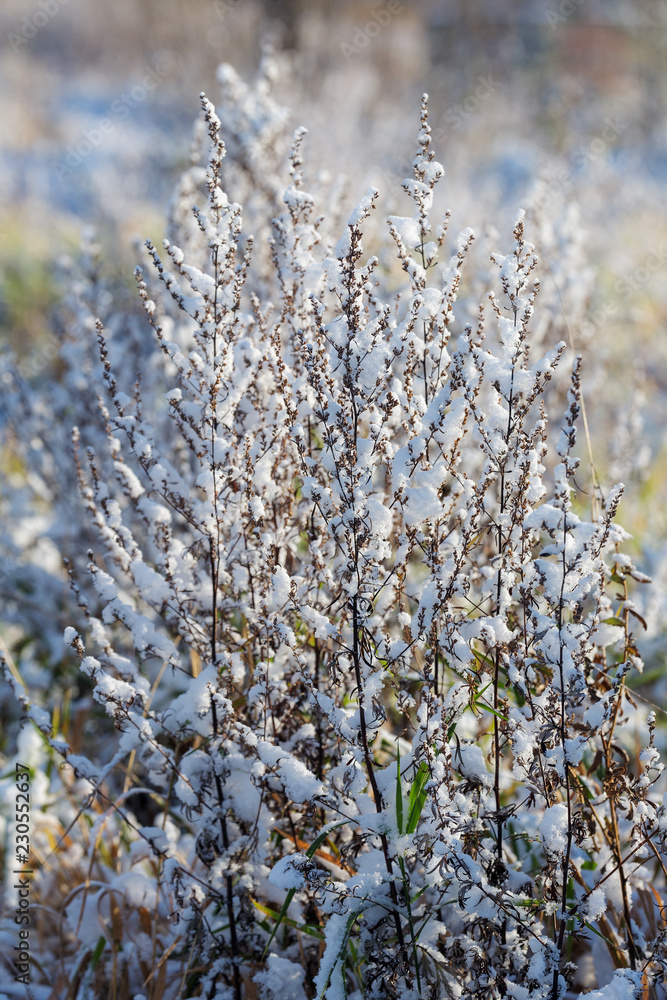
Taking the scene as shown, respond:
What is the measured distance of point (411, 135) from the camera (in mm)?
10758

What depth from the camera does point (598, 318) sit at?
439 centimetres

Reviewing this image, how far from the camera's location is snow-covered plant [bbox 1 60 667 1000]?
4.45ft

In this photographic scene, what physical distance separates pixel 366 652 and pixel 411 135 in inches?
430

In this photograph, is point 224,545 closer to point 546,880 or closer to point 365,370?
point 365,370

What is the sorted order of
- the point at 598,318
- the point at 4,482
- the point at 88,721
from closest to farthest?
1. the point at 88,721
2. the point at 4,482
3. the point at 598,318

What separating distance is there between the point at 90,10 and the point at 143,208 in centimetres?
1634

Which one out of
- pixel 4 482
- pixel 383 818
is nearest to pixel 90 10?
pixel 4 482

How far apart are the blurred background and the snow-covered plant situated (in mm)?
638

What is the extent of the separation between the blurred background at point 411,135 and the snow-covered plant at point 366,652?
638 millimetres

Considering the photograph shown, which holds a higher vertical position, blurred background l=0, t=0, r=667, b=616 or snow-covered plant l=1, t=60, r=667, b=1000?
blurred background l=0, t=0, r=667, b=616

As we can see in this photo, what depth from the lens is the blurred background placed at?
16.4 feet

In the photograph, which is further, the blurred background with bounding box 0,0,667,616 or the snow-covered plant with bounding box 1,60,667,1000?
the blurred background with bounding box 0,0,667,616

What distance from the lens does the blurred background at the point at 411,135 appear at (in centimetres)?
500

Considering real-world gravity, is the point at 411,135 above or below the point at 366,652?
above
